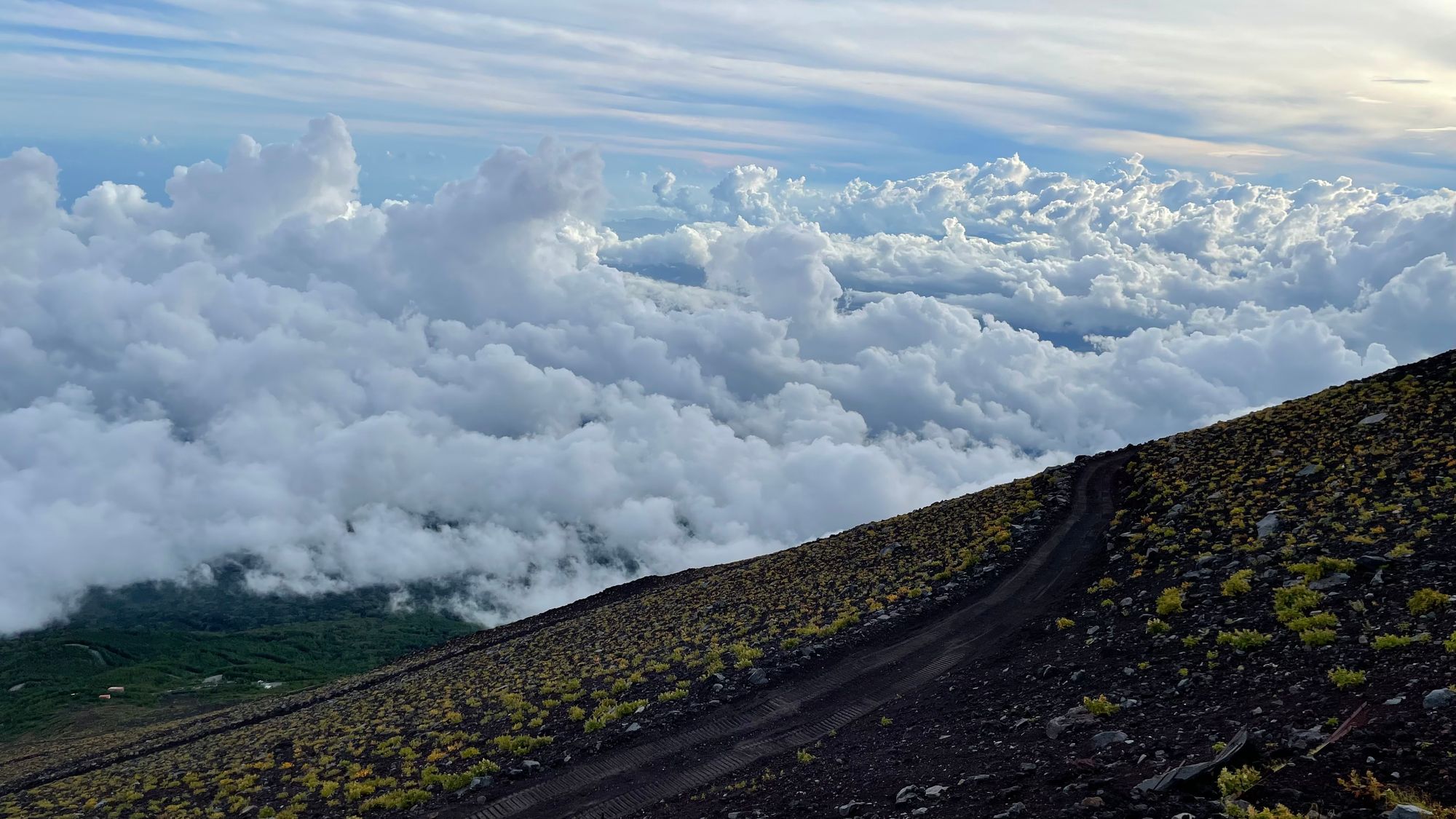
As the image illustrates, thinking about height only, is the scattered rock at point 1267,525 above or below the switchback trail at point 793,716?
above

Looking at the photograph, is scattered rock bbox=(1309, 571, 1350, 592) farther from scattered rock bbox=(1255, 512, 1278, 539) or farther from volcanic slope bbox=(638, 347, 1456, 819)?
scattered rock bbox=(1255, 512, 1278, 539)

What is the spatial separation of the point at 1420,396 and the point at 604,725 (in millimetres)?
43980

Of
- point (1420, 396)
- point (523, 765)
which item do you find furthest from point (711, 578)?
point (1420, 396)

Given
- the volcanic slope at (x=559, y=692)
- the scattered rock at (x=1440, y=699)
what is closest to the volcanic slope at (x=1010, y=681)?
the scattered rock at (x=1440, y=699)

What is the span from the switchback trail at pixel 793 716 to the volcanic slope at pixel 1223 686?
1133 mm

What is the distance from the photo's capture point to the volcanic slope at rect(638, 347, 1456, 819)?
14070 millimetres

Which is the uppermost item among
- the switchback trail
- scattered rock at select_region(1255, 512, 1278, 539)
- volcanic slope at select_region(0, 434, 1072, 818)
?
scattered rock at select_region(1255, 512, 1278, 539)

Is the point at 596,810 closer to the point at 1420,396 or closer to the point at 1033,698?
the point at 1033,698

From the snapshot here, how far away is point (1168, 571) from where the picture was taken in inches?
1261

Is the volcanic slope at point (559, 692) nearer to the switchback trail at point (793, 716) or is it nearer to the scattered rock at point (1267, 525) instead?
the switchback trail at point (793, 716)

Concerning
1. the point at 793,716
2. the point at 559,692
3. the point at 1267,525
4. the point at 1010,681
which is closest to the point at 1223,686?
the point at 1010,681

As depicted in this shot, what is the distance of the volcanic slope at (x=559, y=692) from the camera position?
2981 cm

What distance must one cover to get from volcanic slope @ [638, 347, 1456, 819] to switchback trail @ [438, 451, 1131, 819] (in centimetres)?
113

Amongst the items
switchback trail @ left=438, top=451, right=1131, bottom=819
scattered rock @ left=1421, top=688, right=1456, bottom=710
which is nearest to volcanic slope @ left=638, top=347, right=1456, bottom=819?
scattered rock @ left=1421, top=688, right=1456, bottom=710
